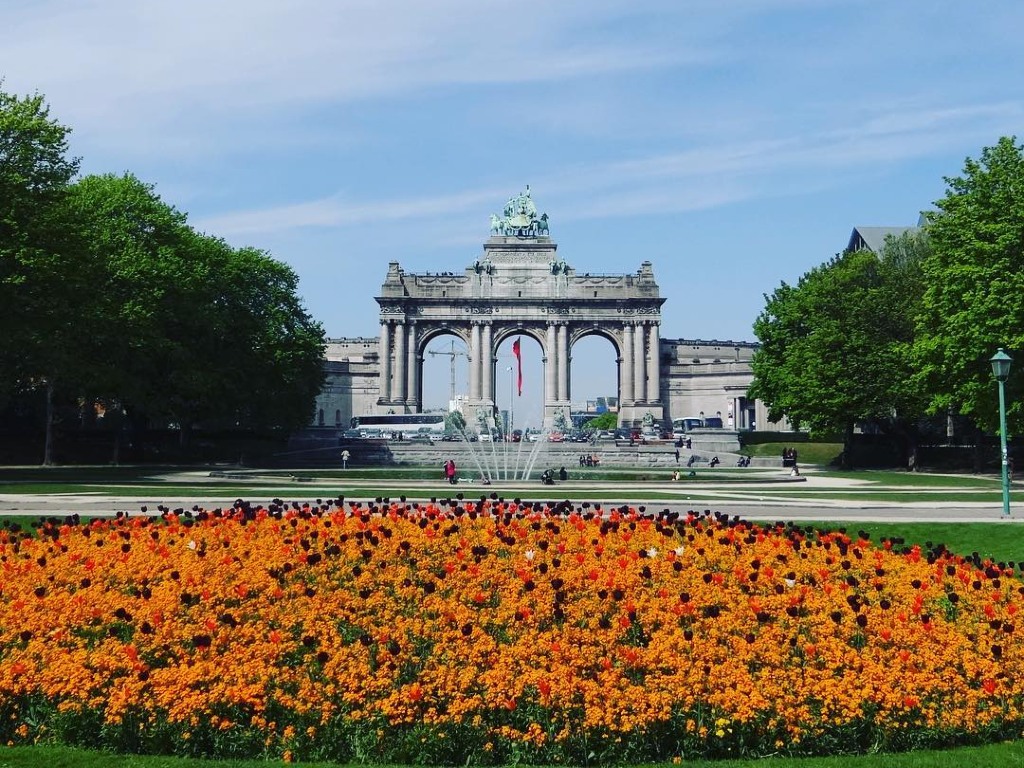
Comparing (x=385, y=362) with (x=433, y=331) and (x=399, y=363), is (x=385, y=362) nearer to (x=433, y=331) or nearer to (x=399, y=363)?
(x=399, y=363)

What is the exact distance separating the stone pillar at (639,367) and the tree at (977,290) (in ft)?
306

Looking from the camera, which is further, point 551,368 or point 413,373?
point 413,373

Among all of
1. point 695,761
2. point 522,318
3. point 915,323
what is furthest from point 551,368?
point 695,761

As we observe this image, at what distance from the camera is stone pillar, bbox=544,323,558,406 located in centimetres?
14925

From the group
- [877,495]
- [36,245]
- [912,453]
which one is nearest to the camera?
[877,495]

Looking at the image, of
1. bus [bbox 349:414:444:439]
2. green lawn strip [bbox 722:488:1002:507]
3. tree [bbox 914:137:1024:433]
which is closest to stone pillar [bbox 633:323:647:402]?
bus [bbox 349:414:444:439]

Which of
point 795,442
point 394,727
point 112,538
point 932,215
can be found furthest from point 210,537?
point 795,442

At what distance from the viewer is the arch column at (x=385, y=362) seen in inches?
5925

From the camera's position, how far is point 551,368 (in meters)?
150

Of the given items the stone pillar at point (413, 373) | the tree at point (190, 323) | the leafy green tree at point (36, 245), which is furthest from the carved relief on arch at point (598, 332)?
the leafy green tree at point (36, 245)

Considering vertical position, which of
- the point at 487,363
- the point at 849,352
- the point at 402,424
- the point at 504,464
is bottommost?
the point at 504,464

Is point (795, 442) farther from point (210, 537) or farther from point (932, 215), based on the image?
point (210, 537)

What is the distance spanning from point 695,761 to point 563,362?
460 ft

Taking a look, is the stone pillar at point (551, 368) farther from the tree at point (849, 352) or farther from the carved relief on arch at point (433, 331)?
the tree at point (849, 352)
